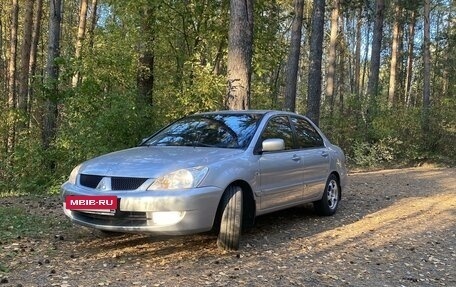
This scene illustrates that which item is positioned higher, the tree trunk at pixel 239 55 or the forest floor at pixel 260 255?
the tree trunk at pixel 239 55

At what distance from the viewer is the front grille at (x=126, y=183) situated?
4902mm

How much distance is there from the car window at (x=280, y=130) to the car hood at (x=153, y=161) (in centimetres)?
77

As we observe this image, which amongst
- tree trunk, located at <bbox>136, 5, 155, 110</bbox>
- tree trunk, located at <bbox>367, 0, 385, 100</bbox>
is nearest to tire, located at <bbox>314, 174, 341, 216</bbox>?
tree trunk, located at <bbox>136, 5, 155, 110</bbox>

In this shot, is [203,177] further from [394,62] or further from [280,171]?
[394,62]

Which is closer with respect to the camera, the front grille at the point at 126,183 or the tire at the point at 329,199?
the front grille at the point at 126,183

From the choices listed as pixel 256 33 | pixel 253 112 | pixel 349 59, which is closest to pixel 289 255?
pixel 253 112

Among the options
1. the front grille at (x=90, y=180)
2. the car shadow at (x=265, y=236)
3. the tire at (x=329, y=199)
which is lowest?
the car shadow at (x=265, y=236)

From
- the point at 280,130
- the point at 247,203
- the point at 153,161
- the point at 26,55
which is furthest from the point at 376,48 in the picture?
the point at 153,161

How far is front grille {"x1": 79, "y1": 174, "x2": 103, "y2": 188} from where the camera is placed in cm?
513

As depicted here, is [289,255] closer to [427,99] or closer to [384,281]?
[384,281]

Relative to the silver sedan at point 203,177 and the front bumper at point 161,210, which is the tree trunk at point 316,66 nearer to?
the silver sedan at point 203,177

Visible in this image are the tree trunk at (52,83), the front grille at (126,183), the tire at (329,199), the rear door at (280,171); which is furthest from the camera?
the tree trunk at (52,83)

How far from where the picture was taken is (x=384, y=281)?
4812 millimetres

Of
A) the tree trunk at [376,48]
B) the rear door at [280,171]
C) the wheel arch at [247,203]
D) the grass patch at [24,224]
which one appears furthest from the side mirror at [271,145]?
the tree trunk at [376,48]
